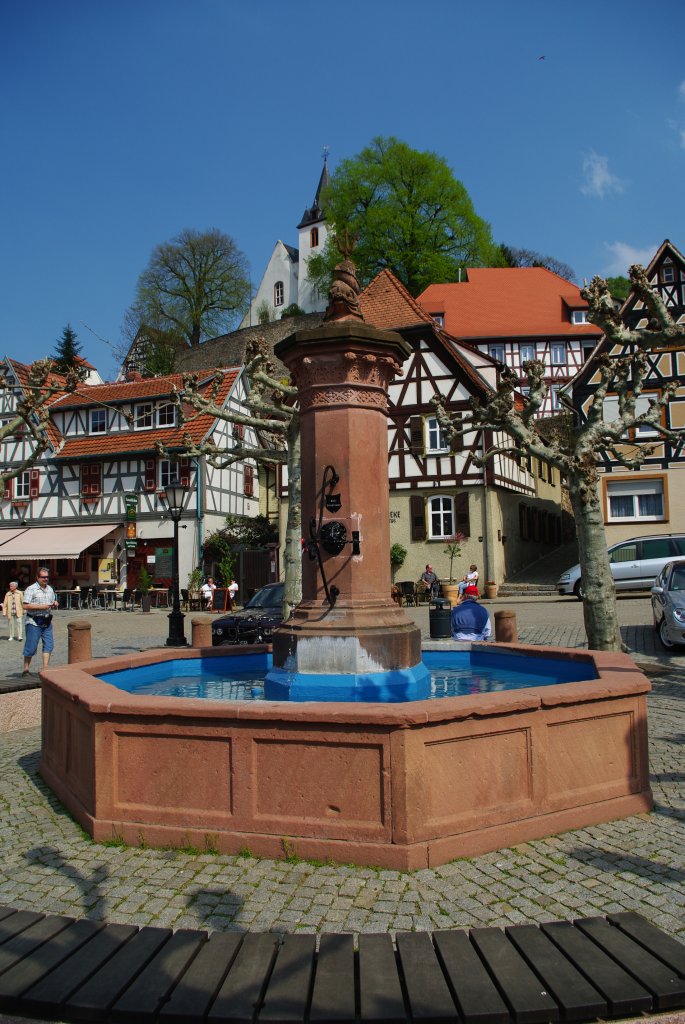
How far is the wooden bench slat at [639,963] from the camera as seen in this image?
3252 millimetres

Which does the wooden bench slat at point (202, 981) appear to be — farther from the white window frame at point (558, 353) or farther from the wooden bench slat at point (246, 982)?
the white window frame at point (558, 353)

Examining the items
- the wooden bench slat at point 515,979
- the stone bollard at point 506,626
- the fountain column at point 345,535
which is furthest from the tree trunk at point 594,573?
the wooden bench slat at point 515,979

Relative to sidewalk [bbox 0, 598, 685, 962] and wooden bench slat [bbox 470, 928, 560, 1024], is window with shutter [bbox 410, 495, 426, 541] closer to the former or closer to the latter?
sidewalk [bbox 0, 598, 685, 962]

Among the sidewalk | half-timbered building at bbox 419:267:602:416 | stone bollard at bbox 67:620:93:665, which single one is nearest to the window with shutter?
half-timbered building at bbox 419:267:602:416

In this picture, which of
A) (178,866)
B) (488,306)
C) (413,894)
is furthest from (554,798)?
(488,306)

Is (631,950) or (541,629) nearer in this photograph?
(631,950)

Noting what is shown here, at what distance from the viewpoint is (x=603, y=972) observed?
11.1ft

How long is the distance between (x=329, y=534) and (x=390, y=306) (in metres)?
28.5

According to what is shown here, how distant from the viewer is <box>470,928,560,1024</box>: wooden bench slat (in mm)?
3172

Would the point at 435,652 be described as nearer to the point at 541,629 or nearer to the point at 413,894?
the point at 413,894

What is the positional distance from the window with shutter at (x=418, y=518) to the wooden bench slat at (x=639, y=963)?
2824 cm

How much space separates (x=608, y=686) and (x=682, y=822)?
983mm

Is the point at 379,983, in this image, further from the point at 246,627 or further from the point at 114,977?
the point at 246,627

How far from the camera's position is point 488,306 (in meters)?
53.1
